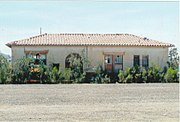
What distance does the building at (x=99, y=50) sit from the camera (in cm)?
3478

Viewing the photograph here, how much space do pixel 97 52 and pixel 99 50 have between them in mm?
241

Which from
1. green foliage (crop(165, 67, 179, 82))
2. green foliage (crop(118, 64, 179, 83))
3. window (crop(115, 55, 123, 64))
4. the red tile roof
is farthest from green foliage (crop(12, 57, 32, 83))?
green foliage (crop(165, 67, 179, 82))

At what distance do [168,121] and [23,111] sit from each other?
14.1ft

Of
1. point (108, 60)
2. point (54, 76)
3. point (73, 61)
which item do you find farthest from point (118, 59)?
point (54, 76)

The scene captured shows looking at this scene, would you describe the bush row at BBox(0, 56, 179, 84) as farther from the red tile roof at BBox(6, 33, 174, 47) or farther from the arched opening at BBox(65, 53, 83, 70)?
the red tile roof at BBox(6, 33, 174, 47)

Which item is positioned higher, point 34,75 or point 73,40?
point 73,40

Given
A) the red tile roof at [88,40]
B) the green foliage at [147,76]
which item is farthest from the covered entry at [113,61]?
the green foliage at [147,76]

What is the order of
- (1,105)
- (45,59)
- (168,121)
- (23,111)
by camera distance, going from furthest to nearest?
(45,59), (1,105), (23,111), (168,121)

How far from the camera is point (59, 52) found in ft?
115

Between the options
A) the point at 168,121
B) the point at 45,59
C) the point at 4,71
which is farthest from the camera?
the point at 45,59

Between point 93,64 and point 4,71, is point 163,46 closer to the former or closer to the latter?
point 93,64

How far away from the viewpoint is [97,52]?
35.3 metres

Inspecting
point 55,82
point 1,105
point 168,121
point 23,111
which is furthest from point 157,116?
point 55,82

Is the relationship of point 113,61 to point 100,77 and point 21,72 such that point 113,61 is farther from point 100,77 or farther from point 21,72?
point 21,72
